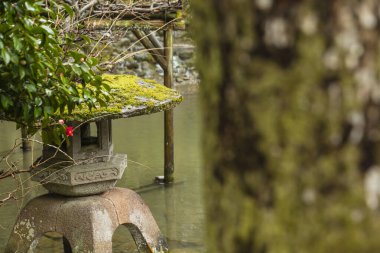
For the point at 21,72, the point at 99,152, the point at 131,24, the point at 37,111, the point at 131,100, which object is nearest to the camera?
the point at 21,72

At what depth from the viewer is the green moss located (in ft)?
16.3

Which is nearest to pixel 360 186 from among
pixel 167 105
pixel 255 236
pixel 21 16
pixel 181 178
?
pixel 255 236

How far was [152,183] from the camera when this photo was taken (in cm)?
847

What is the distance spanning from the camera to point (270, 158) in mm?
881

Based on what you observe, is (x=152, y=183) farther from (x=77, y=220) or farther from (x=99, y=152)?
(x=77, y=220)

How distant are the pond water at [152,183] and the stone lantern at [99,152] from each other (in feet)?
0.80

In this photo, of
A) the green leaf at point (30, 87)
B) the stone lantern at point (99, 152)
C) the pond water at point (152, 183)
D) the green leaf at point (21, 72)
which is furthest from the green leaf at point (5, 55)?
the stone lantern at point (99, 152)

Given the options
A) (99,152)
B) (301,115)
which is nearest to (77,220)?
(99,152)

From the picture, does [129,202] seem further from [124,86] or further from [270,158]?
[270,158]

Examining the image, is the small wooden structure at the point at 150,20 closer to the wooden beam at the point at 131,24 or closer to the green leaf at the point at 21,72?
the wooden beam at the point at 131,24

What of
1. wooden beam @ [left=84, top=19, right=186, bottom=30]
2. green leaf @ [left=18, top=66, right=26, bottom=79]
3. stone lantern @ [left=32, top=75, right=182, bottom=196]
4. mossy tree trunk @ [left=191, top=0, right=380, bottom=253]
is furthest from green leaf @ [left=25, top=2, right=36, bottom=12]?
wooden beam @ [left=84, top=19, right=186, bottom=30]

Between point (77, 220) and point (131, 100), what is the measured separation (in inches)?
36.5

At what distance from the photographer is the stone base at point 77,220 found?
5293mm

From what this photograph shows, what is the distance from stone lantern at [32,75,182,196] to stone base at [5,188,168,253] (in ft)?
0.32
